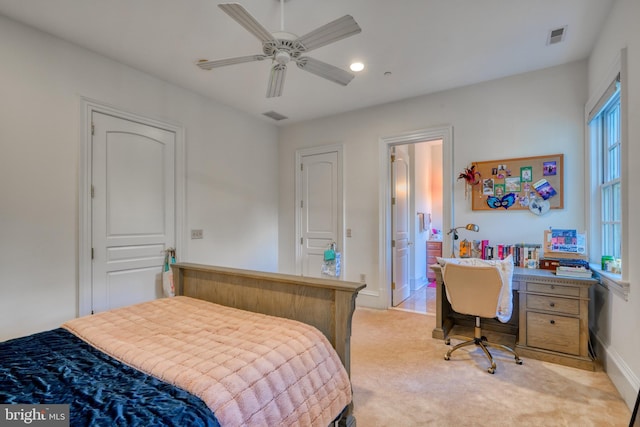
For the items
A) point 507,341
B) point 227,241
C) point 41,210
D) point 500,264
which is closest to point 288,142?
point 227,241

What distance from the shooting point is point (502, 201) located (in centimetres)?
332

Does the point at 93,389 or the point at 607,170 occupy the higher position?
the point at 607,170

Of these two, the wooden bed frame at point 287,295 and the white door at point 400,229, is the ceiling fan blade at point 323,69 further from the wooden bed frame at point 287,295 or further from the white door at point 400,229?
the white door at point 400,229

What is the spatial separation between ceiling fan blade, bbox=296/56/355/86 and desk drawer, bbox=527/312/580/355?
2513 millimetres

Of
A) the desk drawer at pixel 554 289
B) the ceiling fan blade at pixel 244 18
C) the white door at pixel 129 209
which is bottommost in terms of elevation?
the desk drawer at pixel 554 289

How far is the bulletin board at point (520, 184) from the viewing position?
3.08 m

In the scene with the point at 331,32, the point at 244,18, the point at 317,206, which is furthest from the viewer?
the point at 317,206

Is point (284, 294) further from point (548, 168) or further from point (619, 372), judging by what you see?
point (548, 168)

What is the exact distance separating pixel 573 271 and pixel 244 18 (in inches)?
121

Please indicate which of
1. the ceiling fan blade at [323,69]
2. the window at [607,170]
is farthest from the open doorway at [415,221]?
the ceiling fan blade at [323,69]

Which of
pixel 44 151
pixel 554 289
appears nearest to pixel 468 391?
pixel 554 289

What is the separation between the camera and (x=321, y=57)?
2896mm

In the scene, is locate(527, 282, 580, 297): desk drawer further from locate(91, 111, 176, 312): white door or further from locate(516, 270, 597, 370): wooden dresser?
locate(91, 111, 176, 312): white door

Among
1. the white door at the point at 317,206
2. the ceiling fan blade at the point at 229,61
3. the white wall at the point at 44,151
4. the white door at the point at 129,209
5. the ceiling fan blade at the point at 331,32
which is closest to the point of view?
the ceiling fan blade at the point at 331,32
